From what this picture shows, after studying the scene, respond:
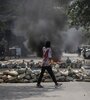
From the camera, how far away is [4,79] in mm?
19672

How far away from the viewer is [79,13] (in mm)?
26766

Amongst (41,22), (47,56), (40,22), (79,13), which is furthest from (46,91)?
(41,22)

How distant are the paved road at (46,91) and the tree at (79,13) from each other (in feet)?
25.6

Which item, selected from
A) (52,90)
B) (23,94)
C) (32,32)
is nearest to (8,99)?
(23,94)

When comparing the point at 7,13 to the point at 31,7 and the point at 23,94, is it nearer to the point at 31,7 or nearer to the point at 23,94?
the point at 31,7

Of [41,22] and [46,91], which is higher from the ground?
[41,22]

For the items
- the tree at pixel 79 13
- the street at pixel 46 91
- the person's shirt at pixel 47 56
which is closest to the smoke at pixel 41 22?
the tree at pixel 79 13

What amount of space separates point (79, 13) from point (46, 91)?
11.4 meters

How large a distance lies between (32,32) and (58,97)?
1532 cm

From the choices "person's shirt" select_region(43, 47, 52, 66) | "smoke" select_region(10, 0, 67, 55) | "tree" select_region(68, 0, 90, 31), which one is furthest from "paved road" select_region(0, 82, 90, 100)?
"tree" select_region(68, 0, 90, 31)

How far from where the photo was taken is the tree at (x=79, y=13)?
25938mm

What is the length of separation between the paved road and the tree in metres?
7.79

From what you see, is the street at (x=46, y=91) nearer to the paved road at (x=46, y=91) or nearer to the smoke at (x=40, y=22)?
the paved road at (x=46, y=91)

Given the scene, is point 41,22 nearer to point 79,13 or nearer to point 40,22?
point 40,22
